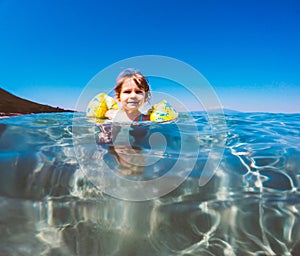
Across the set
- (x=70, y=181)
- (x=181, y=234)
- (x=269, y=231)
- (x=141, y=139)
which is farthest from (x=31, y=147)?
(x=269, y=231)

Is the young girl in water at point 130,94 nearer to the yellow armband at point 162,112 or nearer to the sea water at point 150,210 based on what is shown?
the yellow armband at point 162,112

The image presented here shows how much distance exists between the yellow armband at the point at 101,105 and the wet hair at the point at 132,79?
0.21 metres

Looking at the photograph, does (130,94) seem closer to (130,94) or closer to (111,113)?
(130,94)

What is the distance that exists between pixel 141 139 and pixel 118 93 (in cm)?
129

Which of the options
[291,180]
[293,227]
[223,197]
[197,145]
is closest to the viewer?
[293,227]

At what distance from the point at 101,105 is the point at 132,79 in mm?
908

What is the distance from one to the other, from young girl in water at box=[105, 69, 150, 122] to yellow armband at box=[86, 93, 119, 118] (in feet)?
0.38

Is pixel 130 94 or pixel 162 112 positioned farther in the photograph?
pixel 162 112

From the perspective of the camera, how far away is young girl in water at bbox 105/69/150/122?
4.66 metres

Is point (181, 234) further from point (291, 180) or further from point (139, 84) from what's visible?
point (139, 84)

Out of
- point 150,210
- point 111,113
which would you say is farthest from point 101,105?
point 150,210

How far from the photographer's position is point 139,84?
468cm

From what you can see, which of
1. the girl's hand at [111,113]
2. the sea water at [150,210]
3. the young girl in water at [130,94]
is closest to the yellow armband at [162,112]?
the young girl in water at [130,94]

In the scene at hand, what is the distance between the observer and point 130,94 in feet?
15.2
